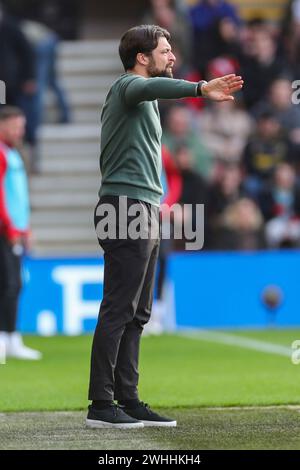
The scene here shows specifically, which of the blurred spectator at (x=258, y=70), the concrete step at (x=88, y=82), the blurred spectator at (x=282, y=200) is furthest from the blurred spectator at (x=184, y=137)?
the concrete step at (x=88, y=82)

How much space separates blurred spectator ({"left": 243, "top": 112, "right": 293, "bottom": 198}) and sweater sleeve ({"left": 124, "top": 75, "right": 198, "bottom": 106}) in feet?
32.6

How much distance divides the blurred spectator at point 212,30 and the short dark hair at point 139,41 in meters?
11.4

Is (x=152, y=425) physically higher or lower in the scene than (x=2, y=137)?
lower

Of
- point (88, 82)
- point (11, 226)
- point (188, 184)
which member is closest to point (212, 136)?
point (188, 184)

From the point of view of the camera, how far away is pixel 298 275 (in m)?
15.6

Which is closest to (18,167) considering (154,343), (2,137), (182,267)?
(2,137)

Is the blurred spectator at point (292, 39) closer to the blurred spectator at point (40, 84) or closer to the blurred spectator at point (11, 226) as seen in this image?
the blurred spectator at point (40, 84)

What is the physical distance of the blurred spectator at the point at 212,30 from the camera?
1869 cm

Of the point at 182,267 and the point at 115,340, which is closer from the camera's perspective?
the point at 115,340

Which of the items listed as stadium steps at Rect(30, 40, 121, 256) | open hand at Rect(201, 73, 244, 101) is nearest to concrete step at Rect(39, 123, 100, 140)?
stadium steps at Rect(30, 40, 121, 256)

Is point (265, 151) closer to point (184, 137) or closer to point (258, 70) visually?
point (184, 137)

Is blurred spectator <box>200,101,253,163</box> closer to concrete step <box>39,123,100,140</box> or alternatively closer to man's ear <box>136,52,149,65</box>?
concrete step <box>39,123,100,140</box>

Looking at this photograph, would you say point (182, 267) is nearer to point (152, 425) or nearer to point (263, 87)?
point (263, 87)
